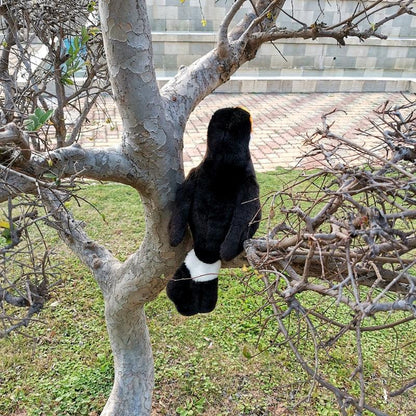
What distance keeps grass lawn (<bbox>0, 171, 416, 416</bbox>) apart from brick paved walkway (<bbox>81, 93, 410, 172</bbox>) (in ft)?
9.95

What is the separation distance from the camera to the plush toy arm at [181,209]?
2201mm

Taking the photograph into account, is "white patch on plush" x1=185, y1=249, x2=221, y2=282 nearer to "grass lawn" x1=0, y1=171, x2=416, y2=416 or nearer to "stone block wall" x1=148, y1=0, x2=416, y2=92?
Answer: "grass lawn" x1=0, y1=171, x2=416, y2=416

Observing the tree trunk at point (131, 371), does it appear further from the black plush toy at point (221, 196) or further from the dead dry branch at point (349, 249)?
the dead dry branch at point (349, 249)

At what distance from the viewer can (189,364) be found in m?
3.70

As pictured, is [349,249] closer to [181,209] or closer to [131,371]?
[181,209]

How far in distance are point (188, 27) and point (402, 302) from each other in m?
11.6

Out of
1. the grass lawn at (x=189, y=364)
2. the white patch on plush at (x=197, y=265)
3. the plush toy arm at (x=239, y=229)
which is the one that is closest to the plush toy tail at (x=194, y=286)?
the white patch on plush at (x=197, y=265)

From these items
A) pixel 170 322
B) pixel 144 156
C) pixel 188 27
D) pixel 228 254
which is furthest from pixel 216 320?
pixel 188 27

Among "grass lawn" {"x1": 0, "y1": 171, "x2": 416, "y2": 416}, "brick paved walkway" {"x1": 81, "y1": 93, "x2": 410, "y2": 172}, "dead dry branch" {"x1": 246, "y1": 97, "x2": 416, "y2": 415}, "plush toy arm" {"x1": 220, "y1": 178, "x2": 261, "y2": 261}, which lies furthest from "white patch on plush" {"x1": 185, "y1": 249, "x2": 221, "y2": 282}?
"brick paved walkway" {"x1": 81, "y1": 93, "x2": 410, "y2": 172}

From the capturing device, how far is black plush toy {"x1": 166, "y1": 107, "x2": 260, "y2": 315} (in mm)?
2215

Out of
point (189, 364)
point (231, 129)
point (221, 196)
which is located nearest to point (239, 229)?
point (221, 196)

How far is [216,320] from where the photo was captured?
4.18 m

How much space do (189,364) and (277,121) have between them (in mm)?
6361

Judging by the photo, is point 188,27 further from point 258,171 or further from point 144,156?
point 144,156
